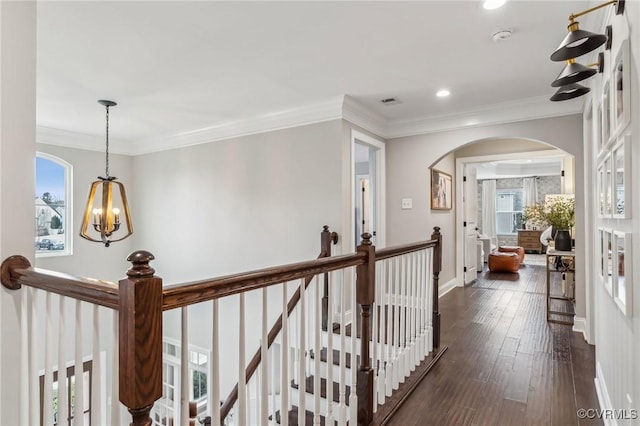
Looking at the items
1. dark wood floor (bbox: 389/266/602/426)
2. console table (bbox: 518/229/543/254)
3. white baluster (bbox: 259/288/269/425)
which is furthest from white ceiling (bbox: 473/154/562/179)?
white baluster (bbox: 259/288/269/425)

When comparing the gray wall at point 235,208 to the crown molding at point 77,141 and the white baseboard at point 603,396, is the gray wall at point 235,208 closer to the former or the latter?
the crown molding at point 77,141

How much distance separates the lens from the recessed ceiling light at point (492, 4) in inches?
80.0

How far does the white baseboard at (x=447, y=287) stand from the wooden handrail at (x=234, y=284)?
3867 millimetres

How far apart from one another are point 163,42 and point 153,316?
7.49 feet

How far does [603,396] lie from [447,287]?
3.19 m

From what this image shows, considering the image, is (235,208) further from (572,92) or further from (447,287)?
(572,92)

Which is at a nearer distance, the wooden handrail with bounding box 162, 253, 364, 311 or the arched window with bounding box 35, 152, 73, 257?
the wooden handrail with bounding box 162, 253, 364, 311

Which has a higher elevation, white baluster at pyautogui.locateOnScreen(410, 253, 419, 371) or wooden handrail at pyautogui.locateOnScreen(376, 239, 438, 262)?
wooden handrail at pyautogui.locateOnScreen(376, 239, 438, 262)

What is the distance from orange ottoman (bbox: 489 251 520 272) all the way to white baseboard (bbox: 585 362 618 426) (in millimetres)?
4862

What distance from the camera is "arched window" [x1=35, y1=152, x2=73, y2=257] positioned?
16.0 feet

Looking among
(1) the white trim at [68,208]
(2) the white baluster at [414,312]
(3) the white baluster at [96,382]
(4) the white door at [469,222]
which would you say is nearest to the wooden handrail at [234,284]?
(3) the white baluster at [96,382]

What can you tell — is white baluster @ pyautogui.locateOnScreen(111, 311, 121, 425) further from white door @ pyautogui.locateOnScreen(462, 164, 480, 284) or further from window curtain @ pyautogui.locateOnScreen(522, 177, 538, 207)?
window curtain @ pyautogui.locateOnScreen(522, 177, 538, 207)

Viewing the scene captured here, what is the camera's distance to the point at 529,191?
Answer: 414 inches

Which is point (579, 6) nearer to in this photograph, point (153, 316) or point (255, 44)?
point (255, 44)
